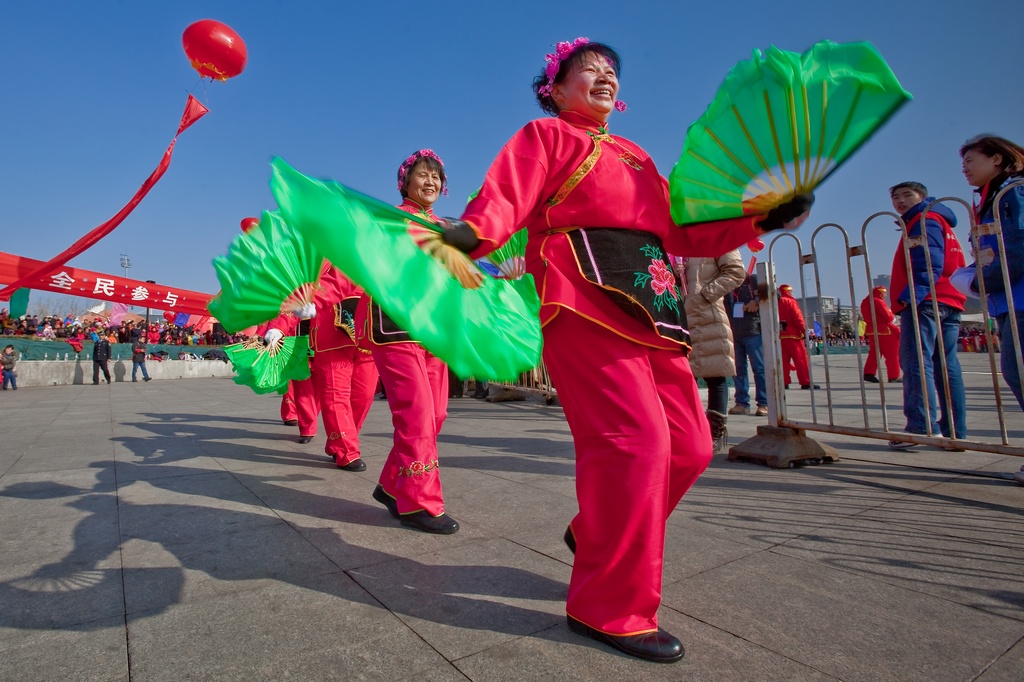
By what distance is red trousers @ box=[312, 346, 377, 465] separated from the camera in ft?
14.0

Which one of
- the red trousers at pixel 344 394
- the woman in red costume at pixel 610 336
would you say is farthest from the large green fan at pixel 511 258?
the red trousers at pixel 344 394

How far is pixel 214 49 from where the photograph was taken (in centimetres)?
667

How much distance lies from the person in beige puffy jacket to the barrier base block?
38 centimetres

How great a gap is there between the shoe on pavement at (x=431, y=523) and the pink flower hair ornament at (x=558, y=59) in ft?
6.22

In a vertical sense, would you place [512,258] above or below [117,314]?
below

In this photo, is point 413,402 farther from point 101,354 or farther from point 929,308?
point 101,354

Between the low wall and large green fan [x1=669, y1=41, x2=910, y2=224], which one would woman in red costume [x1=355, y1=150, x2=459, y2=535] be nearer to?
large green fan [x1=669, y1=41, x2=910, y2=224]

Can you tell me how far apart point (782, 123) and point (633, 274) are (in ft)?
1.94

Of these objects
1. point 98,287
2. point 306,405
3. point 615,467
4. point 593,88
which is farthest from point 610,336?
point 98,287

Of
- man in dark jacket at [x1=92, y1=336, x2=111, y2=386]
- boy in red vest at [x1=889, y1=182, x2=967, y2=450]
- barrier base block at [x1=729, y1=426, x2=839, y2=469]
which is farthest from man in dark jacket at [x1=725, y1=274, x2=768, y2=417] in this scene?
man in dark jacket at [x1=92, y1=336, x2=111, y2=386]

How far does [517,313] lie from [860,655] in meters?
1.29

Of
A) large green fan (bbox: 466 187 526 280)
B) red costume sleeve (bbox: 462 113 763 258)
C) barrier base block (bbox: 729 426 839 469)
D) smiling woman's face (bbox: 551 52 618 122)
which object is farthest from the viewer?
barrier base block (bbox: 729 426 839 469)

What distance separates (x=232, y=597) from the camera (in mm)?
1940

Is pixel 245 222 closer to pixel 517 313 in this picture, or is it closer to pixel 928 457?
pixel 517 313
